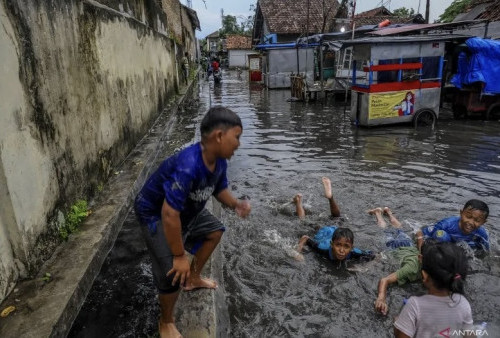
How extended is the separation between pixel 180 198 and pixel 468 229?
356cm

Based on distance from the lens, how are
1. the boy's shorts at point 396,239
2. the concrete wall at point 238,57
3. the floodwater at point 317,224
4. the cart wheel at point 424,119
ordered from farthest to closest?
the concrete wall at point 238,57 < the cart wheel at point 424,119 < the boy's shorts at point 396,239 < the floodwater at point 317,224

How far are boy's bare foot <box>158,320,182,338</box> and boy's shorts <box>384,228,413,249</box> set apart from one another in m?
3.22

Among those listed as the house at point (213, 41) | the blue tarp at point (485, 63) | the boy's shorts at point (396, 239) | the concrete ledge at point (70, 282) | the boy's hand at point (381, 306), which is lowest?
the boy's hand at point (381, 306)

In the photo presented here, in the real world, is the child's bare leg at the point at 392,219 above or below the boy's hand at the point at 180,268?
below

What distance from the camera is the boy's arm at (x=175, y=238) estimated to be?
2.12 meters

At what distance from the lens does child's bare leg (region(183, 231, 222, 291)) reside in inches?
113

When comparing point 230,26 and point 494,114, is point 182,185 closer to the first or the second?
point 494,114

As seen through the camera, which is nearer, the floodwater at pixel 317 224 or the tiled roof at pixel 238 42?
the floodwater at pixel 317 224

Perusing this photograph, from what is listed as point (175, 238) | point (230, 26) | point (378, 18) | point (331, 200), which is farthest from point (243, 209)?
point (230, 26)

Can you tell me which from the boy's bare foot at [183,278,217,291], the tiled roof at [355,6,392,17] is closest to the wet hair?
the boy's bare foot at [183,278,217,291]

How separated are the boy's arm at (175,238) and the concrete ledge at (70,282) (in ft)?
2.15

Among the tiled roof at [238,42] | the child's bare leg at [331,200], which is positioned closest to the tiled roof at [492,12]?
the child's bare leg at [331,200]

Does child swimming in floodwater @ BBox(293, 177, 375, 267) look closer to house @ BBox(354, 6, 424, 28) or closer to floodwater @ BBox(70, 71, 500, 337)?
floodwater @ BBox(70, 71, 500, 337)

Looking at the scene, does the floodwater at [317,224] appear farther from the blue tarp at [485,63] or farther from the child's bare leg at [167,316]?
the blue tarp at [485,63]
